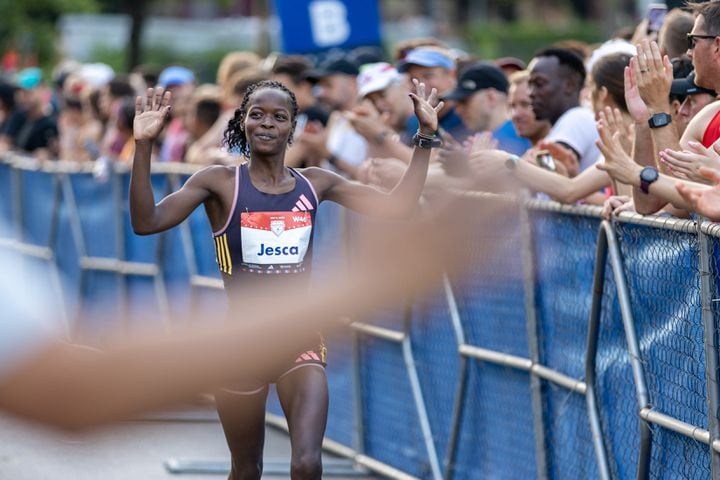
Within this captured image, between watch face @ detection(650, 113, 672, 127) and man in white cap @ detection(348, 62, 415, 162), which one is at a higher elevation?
watch face @ detection(650, 113, 672, 127)

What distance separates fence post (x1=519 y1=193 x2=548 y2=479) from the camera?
784 centimetres

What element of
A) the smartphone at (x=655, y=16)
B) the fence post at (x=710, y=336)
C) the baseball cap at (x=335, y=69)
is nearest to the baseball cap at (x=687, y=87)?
the fence post at (x=710, y=336)

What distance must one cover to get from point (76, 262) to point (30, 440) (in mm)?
4593

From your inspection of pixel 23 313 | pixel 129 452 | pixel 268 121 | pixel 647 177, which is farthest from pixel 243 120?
pixel 23 313

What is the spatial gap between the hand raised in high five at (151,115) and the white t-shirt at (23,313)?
3.31 meters

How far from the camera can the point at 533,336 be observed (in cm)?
788

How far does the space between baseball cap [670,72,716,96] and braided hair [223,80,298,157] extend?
1718mm

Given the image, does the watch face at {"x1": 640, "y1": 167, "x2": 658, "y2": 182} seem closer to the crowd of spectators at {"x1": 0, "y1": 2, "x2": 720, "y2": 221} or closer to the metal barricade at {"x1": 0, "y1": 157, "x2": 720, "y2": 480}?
the crowd of spectators at {"x1": 0, "y1": 2, "x2": 720, "y2": 221}

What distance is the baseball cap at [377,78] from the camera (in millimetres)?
10595

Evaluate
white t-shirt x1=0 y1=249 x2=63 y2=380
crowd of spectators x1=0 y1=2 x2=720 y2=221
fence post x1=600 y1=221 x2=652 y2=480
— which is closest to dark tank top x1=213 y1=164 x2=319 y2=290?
crowd of spectators x1=0 y1=2 x2=720 y2=221

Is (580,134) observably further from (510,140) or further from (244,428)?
(244,428)

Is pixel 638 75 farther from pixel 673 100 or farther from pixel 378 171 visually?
pixel 378 171

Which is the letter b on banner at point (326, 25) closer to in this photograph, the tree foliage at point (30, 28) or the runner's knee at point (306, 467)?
the runner's knee at point (306, 467)

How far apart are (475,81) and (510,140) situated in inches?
18.4
